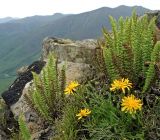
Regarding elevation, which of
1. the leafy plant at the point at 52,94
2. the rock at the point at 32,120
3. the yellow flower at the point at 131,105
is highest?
the yellow flower at the point at 131,105

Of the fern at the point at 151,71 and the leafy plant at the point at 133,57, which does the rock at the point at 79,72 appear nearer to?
the leafy plant at the point at 133,57

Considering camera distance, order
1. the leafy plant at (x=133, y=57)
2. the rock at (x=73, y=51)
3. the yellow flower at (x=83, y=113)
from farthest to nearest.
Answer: the rock at (x=73, y=51) < the leafy plant at (x=133, y=57) < the yellow flower at (x=83, y=113)

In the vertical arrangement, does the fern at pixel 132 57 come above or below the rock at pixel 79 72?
above

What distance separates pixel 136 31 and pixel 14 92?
2.58 metres

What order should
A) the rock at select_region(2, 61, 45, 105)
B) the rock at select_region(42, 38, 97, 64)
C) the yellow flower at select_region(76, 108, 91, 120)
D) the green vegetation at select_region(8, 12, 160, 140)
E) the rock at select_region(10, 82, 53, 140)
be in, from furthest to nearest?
1. the rock at select_region(42, 38, 97, 64)
2. the rock at select_region(2, 61, 45, 105)
3. the rock at select_region(10, 82, 53, 140)
4. the yellow flower at select_region(76, 108, 91, 120)
5. the green vegetation at select_region(8, 12, 160, 140)

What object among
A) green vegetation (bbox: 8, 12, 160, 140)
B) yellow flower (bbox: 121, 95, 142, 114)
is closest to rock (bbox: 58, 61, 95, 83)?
green vegetation (bbox: 8, 12, 160, 140)

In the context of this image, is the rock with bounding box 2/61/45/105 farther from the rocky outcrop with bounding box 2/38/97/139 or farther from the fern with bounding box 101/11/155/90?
the fern with bounding box 101/11/155/90

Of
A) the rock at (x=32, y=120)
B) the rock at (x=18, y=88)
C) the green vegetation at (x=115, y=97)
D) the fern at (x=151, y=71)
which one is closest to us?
the green vegetation at (x=115, y=97)

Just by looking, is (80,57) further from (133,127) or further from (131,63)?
(133,127)

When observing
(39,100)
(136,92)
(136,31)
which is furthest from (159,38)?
(39,100)

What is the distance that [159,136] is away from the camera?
3.87 m

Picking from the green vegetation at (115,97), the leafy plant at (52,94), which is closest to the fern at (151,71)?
the green vegetation at (115,97)

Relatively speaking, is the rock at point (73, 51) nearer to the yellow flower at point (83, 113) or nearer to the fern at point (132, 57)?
the fern at point (132, 57)

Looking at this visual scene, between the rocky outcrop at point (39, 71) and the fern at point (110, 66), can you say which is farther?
the rocky outcrop at point (39, 71)
